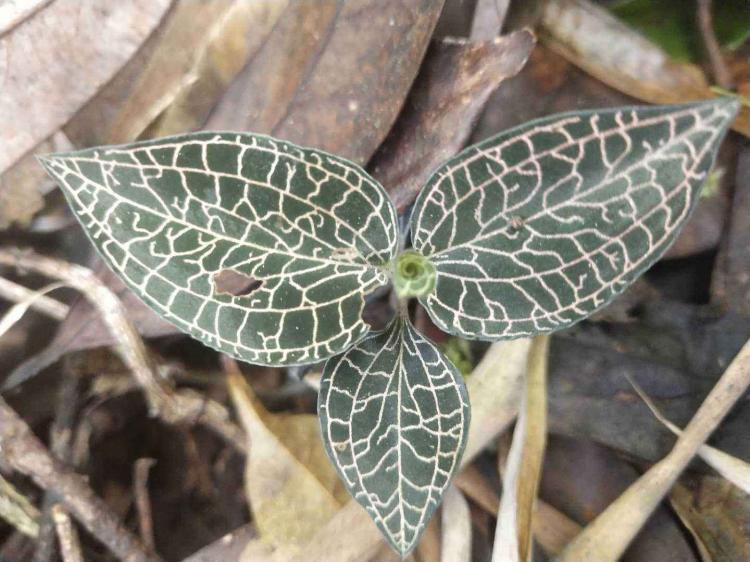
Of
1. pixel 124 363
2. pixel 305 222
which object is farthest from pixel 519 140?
pixel 124 363

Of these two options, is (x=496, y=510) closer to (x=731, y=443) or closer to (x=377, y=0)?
(x=731, y=443)

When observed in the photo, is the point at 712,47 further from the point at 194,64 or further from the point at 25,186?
the point at 25,186

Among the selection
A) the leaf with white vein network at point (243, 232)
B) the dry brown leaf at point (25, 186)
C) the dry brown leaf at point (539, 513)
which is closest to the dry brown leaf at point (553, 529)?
the dry brown leaf at point (539, 513)

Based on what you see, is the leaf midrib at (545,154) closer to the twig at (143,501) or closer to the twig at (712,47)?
the twig at (712,47)

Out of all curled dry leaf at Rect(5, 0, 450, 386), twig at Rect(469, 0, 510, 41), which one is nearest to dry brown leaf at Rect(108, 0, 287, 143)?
Answer: curled dry leaf at Rect(5, 0, 450, 386)

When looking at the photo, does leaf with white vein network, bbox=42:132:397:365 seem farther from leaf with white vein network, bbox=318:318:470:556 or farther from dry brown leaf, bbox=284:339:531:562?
dry brown leaf, bbox=284:339:531:562

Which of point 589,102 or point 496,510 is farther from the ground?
point 589,102

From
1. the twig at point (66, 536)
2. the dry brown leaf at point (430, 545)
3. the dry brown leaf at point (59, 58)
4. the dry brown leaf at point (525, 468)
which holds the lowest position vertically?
the dry brown leaf at point (430, 545)
